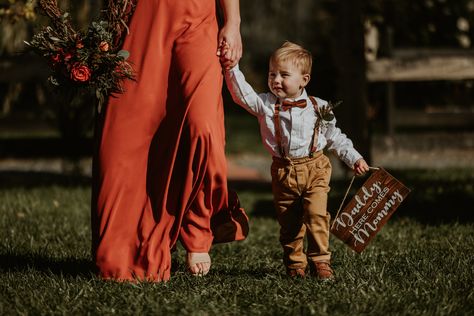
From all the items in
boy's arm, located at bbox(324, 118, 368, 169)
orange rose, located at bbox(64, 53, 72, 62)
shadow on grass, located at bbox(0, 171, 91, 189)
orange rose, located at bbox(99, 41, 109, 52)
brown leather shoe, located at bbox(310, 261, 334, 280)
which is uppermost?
orange rose, located at bbox(99, 41, 109, 52)

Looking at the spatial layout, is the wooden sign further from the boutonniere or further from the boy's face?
the boy's face

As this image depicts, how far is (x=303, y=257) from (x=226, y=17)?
1.26 metres

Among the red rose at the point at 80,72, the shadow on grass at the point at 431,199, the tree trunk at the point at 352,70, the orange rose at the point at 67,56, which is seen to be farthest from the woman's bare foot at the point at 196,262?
the tree trunk at the point at 352,70

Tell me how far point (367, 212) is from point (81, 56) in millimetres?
1609

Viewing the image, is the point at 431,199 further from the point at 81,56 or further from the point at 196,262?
the point at 81,56

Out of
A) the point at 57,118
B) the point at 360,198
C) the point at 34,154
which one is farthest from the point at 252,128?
the point at 360,198

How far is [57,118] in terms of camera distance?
33.8 ft

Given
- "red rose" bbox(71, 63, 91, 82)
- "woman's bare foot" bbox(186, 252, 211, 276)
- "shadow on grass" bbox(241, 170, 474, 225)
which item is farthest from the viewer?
"shadow on grass" bbox(241, 170, 474, 225)

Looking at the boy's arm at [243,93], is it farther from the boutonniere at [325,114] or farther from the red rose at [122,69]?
the red rose at [122,69]

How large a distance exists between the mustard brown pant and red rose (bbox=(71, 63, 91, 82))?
102 centimetres

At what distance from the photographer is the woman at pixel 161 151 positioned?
3.97 m

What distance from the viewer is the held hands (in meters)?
4.01

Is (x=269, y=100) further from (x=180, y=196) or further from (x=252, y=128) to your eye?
(x=252, y=128)

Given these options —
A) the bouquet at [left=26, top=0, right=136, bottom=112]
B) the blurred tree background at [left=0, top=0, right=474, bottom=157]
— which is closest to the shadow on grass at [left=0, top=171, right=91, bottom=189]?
the blurred tree background at [left=0, top=0, right=474, bottom=157]
